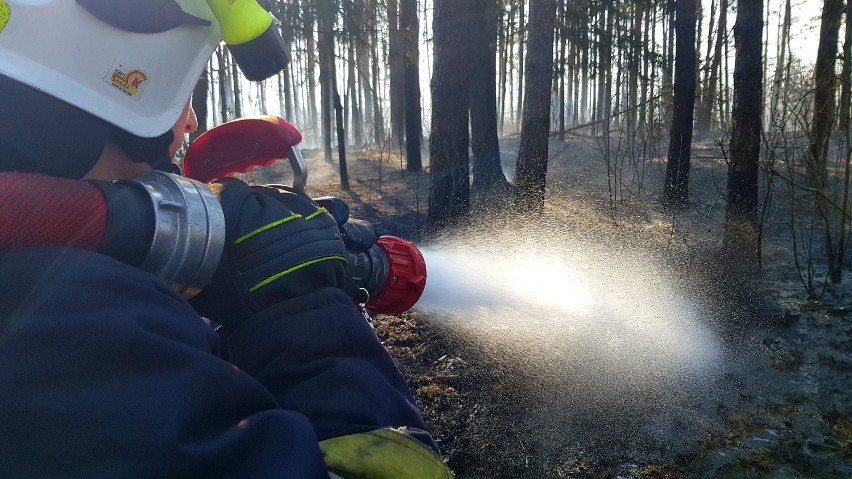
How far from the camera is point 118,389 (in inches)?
33.0

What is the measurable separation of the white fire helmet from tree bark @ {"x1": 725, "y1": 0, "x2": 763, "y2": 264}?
6883 mm

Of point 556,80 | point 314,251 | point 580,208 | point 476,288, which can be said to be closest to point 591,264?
point 476,288

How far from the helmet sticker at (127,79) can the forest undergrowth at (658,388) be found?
255cm

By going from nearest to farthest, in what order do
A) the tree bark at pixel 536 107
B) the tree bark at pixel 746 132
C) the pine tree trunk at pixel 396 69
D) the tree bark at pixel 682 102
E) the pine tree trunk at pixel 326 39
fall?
the tree bark at pixel 746 132, the tree bark at pixel 536 107, the tree bark at pixel 682 102, the pine tree trunk at pixel 326 39, the pine tree trunk at pixel 396 69

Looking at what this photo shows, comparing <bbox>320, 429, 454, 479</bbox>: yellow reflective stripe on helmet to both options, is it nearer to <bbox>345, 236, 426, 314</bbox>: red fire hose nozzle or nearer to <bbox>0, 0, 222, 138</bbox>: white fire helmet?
<bbox>345, 236, 426, 314</bbox>: red fire hose nozzle

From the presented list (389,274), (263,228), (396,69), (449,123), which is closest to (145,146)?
(263,228)

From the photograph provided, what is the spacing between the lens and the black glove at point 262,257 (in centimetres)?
121

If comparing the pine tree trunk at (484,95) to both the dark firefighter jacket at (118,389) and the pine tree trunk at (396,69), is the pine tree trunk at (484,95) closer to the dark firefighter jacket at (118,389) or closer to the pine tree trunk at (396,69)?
the pine tree trunk at (396,69)

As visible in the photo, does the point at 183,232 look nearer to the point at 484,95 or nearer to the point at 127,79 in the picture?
the point at 127,79

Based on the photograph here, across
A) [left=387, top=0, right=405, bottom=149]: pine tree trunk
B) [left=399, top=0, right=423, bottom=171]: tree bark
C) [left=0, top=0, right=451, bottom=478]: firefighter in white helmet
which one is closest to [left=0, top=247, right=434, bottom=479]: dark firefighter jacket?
[left=0, top=0, right=451, bottom=478]: firefighter in white helmet

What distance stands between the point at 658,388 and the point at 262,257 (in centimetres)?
369

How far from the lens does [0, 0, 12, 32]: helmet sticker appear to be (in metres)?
1.13

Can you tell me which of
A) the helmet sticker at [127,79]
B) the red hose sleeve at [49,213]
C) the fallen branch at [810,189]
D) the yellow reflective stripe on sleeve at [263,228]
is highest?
the helmet sticker at [127,79]

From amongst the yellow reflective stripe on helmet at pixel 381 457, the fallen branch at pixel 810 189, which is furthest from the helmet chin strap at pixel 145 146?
the fallen branch at pixel 810 189
